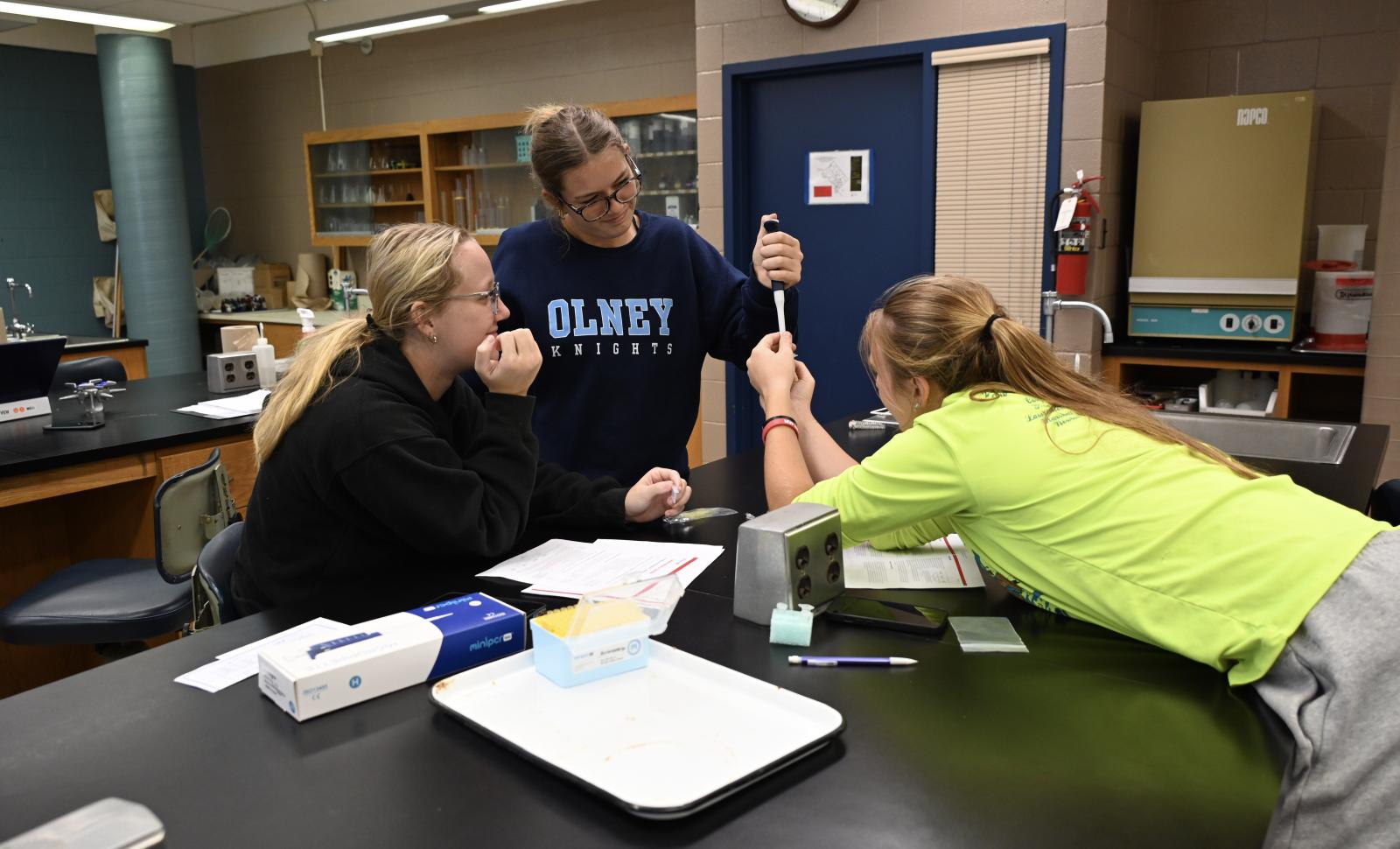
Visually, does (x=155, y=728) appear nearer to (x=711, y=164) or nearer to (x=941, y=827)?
(x=941, y=827)

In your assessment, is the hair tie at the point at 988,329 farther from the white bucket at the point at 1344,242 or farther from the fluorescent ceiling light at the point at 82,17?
the fluorescent ceiling light at the point at 82,17

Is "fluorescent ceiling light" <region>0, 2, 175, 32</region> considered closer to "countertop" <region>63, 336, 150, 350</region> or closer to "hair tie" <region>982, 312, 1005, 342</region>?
"countertop" <region>63, 336, 150, 350</region>

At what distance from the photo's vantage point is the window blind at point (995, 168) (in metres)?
3.43

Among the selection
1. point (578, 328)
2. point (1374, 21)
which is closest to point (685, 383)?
point (578, 328)

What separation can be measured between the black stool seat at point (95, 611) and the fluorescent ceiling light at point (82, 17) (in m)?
4.08

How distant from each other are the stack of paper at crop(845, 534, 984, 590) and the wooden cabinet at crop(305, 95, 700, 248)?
3.74 meters

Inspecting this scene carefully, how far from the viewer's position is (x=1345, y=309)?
3289mm

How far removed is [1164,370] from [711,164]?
75.8 inches

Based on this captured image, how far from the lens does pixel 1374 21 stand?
346 cm

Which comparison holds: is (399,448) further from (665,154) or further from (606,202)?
(665,154)

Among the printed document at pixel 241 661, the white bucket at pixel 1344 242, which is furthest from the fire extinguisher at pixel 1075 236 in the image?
the printed document at pixel 241 661

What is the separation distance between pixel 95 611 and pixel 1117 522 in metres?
2.20

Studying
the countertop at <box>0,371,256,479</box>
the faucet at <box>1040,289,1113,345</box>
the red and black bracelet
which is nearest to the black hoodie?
the red and black bracelet

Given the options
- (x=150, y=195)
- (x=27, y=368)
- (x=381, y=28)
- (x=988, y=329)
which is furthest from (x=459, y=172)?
(x=988, y=329)
